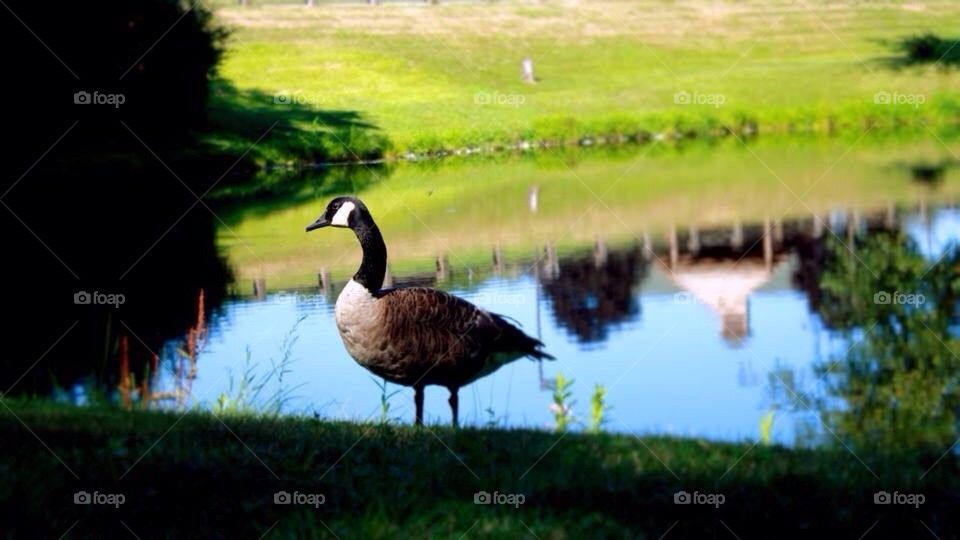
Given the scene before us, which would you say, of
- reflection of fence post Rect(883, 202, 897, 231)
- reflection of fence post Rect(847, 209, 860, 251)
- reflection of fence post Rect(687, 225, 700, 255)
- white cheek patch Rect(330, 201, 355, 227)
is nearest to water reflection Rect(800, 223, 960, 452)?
reflection of fence post Rect(847, 209, 860, 251)

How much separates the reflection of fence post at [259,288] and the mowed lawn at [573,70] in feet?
69.5

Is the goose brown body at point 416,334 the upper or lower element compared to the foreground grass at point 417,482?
upper

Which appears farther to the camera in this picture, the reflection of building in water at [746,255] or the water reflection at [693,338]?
the reflection of building in water at [746,255]

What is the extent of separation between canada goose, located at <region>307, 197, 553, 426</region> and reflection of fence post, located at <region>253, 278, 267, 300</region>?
29.7 ft

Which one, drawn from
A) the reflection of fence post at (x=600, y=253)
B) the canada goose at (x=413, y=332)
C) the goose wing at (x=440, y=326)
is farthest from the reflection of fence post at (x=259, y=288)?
the goose wing at (x=440, y=326)

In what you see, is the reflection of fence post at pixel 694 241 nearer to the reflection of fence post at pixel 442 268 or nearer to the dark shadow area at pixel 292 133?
the reflection of fence post at pixel 442 268

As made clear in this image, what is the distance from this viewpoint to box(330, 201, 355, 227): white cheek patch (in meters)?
11.0

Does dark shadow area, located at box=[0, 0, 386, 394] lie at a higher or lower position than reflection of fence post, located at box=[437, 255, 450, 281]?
higher

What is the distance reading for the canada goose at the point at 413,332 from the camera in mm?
10242

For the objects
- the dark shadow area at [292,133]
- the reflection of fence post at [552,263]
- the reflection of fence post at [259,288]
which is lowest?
the reflection of fence post at [259,288]

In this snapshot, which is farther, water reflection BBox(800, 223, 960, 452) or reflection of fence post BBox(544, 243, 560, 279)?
reflection of fence post BBox(544, 243, 560, 279)

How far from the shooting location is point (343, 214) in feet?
36.4

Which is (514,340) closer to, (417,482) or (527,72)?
(417,482)

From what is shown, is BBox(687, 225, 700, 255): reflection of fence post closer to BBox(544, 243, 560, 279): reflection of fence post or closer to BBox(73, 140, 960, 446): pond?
BBox(73, 140, 960, 446): pond
